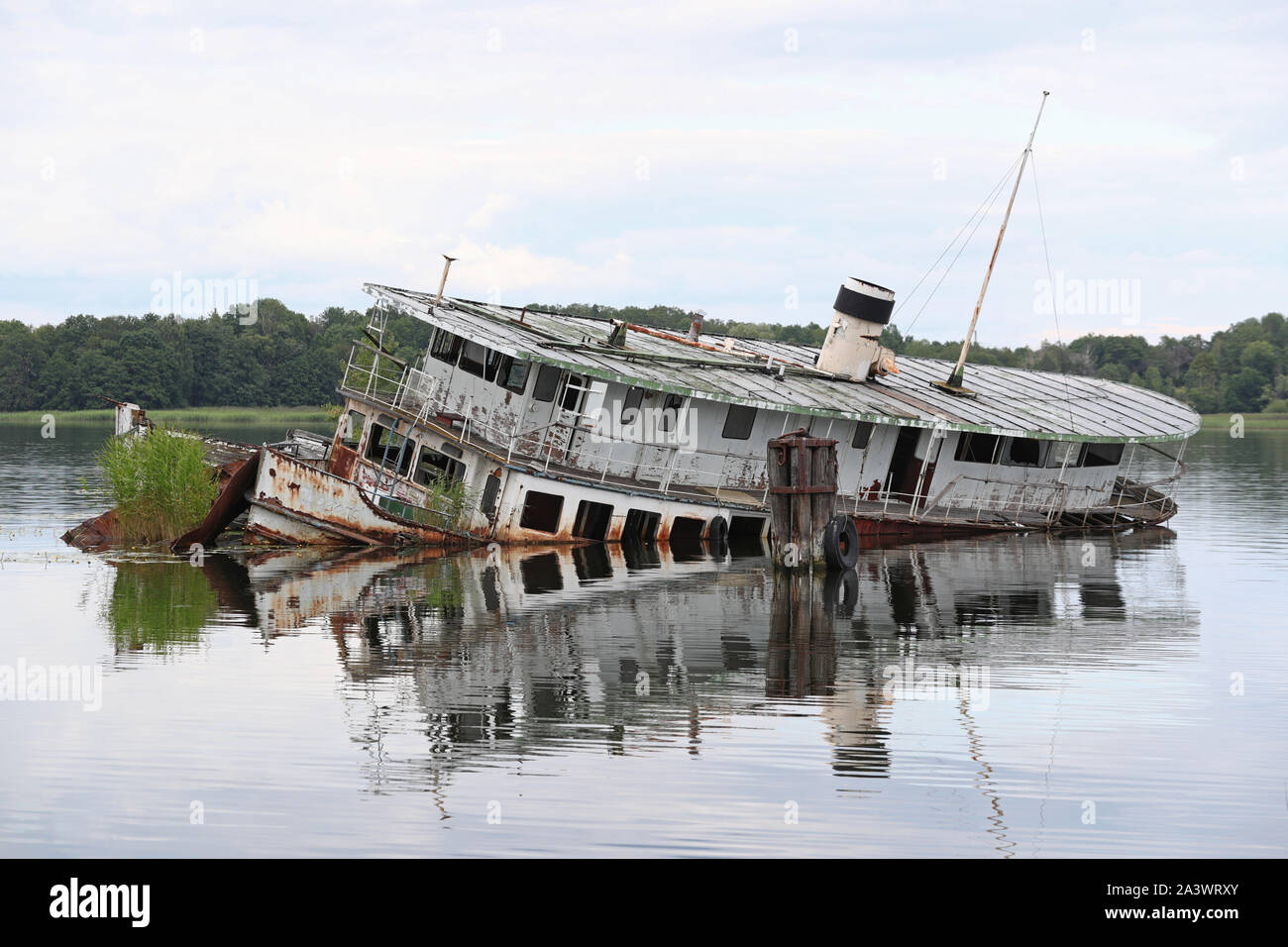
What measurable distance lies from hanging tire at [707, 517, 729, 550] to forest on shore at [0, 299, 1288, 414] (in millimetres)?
65546

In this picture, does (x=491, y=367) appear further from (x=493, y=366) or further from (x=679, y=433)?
(x=679, y=433)

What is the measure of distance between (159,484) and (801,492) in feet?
51.9

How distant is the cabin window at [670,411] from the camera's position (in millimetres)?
37625

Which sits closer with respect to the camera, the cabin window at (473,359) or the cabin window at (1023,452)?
the cabin window at (473,359)

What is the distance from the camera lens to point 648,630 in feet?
80.2

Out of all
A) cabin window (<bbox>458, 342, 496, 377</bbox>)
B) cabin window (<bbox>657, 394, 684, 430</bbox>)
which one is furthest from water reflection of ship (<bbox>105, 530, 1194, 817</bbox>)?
cabin window (<bbox>458, 342, 496, 377</bbox>)

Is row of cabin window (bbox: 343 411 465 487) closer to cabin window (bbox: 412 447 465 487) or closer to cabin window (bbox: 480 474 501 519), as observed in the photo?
cabin window (bbox: 412 447 465 487)

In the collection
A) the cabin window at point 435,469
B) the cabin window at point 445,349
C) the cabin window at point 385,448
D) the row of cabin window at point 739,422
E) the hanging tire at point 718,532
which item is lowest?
the hanging tire at point 718,532

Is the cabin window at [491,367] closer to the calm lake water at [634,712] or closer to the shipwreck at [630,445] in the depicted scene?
the shipwreck at [630,445]

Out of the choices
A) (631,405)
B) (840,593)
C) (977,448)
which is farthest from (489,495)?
(977,448)

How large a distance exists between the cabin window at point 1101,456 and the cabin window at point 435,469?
69.2ft

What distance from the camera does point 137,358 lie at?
120250 mm

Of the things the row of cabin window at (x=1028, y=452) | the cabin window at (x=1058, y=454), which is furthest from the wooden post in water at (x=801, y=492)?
the cabin window at (x=1058, y=454)

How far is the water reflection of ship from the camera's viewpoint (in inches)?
683
